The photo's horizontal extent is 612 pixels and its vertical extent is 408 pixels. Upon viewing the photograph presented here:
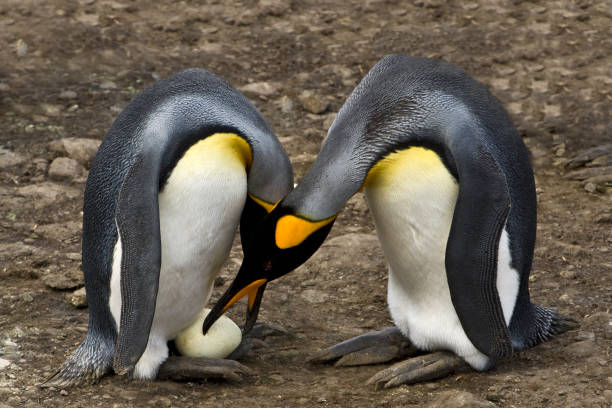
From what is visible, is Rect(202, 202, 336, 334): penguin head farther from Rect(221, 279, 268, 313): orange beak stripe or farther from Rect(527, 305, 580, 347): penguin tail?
Rect(527, 305, 580, 347): penguin tail

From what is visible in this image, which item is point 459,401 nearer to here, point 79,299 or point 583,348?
point 583,348

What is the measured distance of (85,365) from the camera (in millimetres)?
3301

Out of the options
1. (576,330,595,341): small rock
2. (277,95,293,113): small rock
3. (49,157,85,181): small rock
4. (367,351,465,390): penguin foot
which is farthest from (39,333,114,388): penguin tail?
(277,95,293,113): small rock

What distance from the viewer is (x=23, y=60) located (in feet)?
21.3

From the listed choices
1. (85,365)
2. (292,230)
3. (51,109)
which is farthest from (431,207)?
(51,109)

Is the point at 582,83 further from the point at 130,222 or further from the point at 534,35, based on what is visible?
the point at 130,222

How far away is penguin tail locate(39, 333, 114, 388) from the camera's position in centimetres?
326

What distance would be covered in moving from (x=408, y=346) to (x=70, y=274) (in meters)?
1.63

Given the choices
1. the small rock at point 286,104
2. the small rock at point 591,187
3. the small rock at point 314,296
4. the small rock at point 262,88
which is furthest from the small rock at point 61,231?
the small rock at point 591,187

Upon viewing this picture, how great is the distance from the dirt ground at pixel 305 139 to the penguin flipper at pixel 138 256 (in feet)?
0.72

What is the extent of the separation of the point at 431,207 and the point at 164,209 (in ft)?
2.99

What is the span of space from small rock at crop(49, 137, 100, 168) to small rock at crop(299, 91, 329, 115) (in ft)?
4.72

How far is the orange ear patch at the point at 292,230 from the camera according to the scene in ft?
10.00

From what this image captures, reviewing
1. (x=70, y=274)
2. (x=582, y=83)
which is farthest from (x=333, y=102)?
(x=70, y=274)
